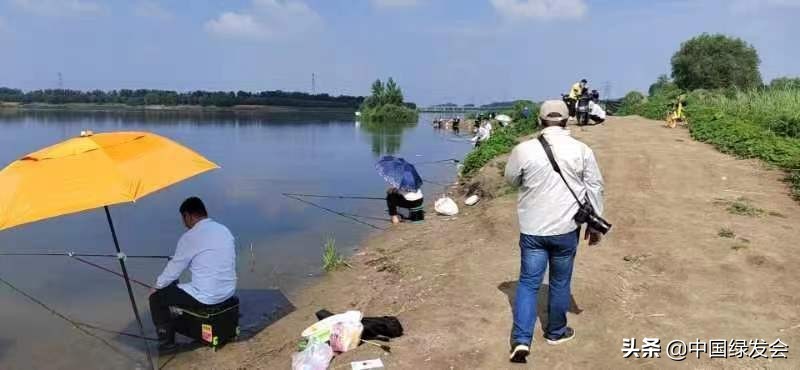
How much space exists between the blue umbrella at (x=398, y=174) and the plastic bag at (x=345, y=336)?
253 inches

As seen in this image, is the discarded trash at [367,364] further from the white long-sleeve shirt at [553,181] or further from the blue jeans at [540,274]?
the white long-sleeve shirt at [553,181]

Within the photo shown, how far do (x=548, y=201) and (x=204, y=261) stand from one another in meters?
3.46

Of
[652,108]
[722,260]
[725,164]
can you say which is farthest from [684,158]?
[652,108]

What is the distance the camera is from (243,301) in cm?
827

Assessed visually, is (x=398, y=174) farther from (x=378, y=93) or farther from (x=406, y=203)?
(x=378, y=93)

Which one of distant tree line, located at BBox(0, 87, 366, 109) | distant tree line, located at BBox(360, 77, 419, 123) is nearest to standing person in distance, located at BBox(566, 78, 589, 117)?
distant tree line, located at BBox(360, 77, 419, 123)

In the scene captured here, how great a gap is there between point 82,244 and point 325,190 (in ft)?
27.2

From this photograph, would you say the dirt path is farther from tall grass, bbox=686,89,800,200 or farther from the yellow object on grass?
the yellow object on grass

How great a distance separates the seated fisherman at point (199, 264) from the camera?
5.70m

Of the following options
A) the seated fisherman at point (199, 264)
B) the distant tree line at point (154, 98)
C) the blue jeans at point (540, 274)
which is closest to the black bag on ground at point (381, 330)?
the blue jeans at point (540, 274)

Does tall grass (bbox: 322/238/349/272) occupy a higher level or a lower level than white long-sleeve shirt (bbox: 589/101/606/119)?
lower

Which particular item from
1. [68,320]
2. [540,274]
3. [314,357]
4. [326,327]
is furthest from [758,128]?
[68,320]

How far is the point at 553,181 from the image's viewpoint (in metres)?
4.38

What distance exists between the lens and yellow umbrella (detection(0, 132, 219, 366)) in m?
4.55
